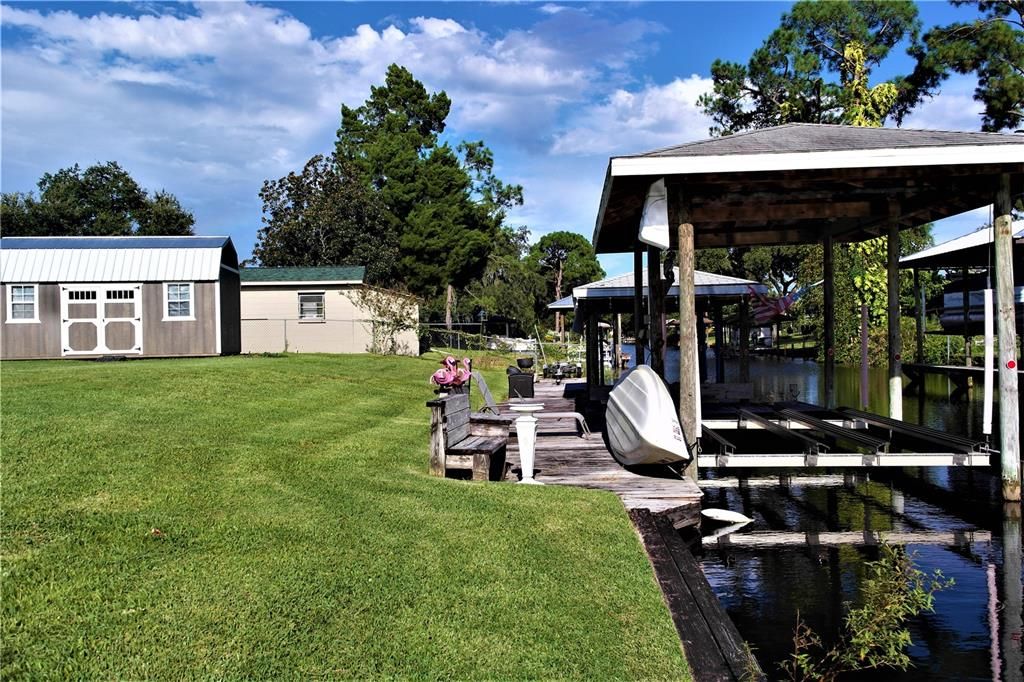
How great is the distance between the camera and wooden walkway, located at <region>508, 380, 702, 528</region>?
787 cm

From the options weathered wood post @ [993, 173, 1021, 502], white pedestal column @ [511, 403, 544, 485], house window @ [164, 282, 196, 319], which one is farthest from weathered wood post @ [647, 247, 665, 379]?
house window @ [164, 282, 196, 319]

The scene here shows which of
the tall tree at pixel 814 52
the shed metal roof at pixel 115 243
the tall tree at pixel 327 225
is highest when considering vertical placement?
the tall tree at pixel 814 52

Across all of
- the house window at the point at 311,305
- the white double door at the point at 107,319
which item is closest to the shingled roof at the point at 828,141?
the white double door at the point at 107,319

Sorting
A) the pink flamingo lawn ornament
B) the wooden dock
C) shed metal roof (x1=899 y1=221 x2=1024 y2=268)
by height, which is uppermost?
shed metal roof (x1=899 y1=221 x2=1024 y2=268)

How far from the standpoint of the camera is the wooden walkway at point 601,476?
787cm

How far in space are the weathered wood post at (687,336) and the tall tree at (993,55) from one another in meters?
27.1

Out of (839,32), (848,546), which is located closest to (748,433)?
(848,546)

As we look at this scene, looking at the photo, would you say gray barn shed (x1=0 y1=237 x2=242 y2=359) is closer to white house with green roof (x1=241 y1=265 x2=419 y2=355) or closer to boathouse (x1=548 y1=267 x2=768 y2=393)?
white house with green roof (x1=241 y1=265 x2=419 y2=355)

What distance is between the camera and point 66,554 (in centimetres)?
471

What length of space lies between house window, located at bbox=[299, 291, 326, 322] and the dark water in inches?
869

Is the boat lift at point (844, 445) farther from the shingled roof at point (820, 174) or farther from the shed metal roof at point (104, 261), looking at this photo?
the shed metal roof at point (104, 261)

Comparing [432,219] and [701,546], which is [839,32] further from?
[701,546]

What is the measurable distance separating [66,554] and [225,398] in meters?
7.94

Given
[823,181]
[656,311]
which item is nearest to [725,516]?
[656,311]
